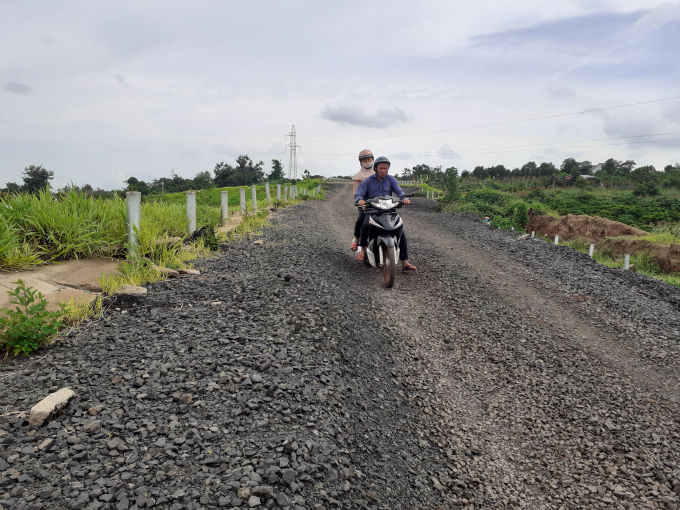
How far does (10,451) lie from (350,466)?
186 cm

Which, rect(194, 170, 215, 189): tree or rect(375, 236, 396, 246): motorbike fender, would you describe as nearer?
rect(375, 236, 396, 246): motorbike fender

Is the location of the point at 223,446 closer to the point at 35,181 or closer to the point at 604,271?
the point at 35,181

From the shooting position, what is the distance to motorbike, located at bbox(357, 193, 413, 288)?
610cm

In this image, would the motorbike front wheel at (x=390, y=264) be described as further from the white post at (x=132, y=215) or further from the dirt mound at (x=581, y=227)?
the dirt mound at (x=581, y=227)

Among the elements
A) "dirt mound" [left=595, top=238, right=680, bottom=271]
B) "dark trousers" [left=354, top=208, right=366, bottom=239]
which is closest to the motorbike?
"dark trousers" [left=354, top=208, right=366, bottom=239]

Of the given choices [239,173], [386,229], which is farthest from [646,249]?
[239,173]

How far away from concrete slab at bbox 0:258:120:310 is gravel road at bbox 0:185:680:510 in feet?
1.72

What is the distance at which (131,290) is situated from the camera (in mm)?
4672

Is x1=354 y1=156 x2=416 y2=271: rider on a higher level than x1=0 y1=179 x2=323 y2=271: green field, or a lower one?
higher

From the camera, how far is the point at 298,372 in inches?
127

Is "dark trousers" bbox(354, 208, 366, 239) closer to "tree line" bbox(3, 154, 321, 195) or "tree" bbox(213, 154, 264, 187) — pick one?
"tree line" bbox(3, 154, 321, 195)

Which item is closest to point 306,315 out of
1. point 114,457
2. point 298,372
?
point 298,372

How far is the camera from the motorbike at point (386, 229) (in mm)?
6098

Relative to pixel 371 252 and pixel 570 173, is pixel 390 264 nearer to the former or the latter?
pixel 371 252
